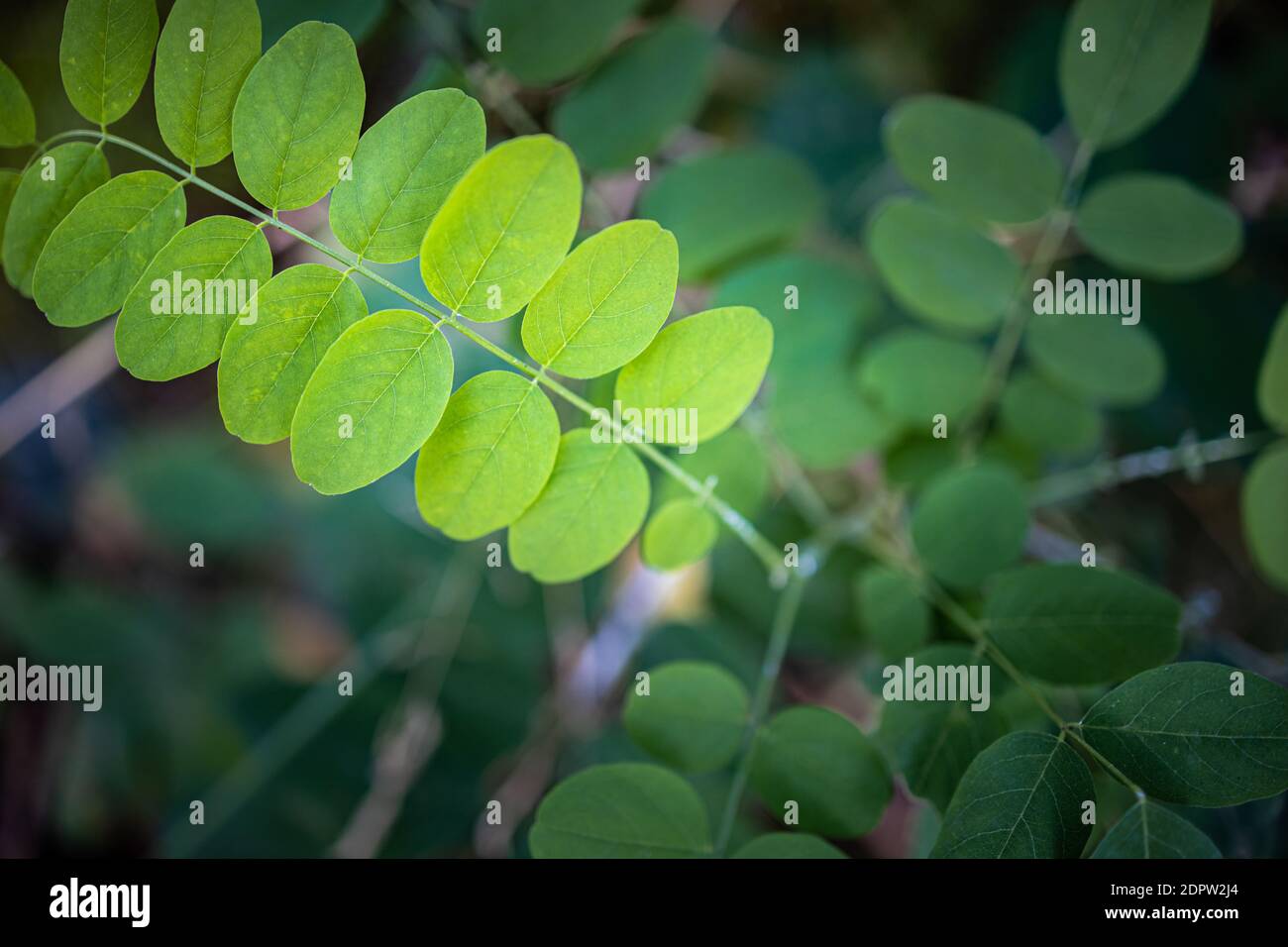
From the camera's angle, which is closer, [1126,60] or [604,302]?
[604,302]

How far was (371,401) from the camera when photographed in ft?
1.64

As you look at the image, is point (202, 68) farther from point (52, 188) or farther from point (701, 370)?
point (701, 370)

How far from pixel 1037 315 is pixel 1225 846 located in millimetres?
515

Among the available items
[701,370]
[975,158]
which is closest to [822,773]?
[701,370]

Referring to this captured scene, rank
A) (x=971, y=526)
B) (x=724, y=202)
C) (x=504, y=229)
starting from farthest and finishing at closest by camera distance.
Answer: (x=724, y=202) < (x=971, y=526) < (x=504, y=229)

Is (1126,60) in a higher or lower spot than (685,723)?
higher

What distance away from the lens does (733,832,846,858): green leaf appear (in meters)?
0.57

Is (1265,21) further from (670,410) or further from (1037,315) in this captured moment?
(670,410)

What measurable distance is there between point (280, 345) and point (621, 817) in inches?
15.5

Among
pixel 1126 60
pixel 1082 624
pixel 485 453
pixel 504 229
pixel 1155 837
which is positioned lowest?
pixel 1155 837

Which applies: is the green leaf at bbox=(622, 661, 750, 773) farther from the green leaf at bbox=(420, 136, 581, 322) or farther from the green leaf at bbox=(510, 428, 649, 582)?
the green leaf at bbox=(420, 136, 581, 322)

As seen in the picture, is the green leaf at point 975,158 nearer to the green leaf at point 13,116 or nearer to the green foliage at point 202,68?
the green foliage at point 202,68
